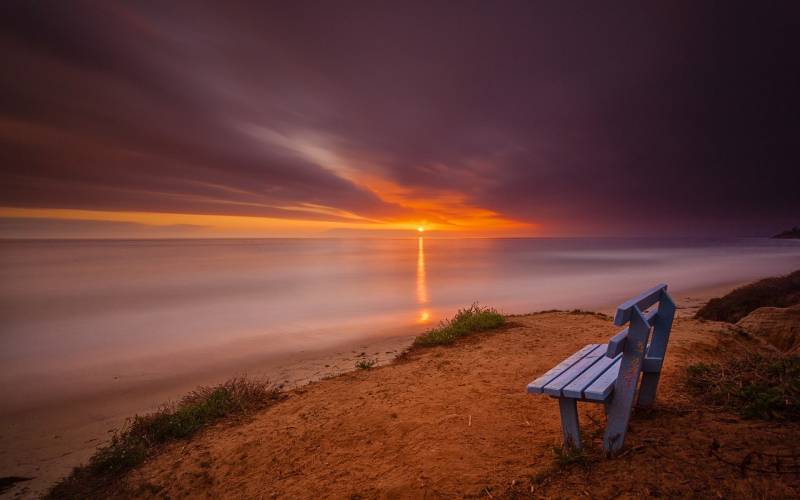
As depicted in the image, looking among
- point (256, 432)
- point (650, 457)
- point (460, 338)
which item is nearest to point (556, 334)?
point (460, 338)

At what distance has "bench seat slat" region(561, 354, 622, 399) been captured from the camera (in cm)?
299

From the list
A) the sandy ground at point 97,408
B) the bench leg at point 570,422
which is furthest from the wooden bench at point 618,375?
the sandy ground at point 97,408

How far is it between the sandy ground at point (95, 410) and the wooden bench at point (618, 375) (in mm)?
3828

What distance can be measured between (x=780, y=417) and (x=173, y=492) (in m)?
6.36

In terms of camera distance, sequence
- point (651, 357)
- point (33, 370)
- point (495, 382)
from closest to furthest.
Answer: point (651, 357), point (495, 382), point (33, 370)

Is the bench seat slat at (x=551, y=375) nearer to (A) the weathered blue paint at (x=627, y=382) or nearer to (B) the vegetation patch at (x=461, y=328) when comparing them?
(A) the weathered blue paint at (x=627, y=382)

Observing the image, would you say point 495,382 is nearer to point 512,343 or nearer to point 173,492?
point 512,343

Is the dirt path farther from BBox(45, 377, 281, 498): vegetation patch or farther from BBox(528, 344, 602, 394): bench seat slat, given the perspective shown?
BBox(528, 344, 602, 394): bench seat slat

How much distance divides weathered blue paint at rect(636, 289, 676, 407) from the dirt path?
213mm

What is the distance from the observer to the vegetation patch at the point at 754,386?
135 inches

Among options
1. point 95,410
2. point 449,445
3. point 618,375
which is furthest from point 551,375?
point 95,410

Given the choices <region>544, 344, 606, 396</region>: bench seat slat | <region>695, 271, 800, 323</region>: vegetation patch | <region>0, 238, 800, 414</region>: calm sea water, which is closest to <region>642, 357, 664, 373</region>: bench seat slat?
<region>544, 344, 606, 396</region>: bench seat slat

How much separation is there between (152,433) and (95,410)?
430 cm

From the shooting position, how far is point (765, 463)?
9.19 ft
